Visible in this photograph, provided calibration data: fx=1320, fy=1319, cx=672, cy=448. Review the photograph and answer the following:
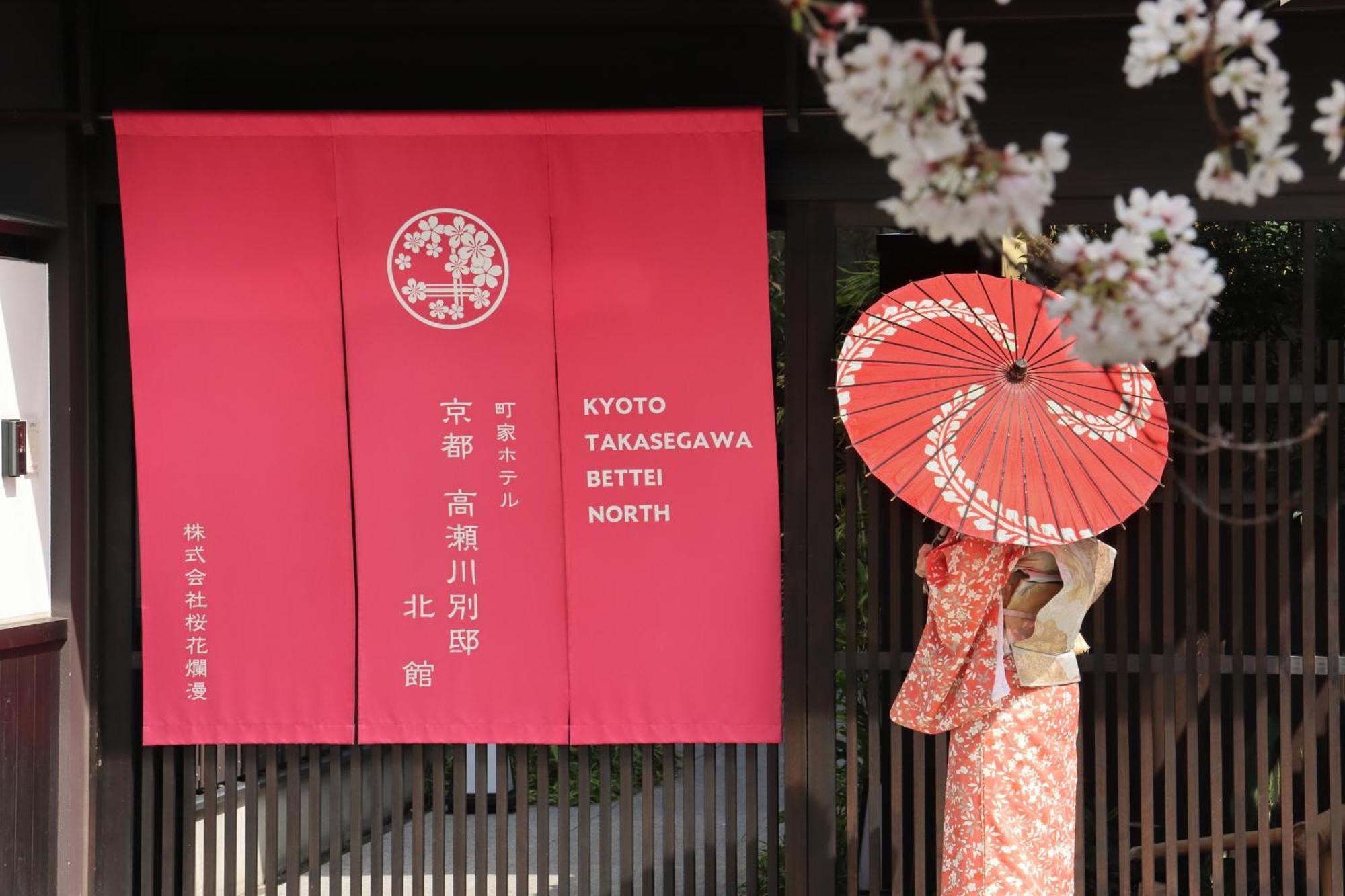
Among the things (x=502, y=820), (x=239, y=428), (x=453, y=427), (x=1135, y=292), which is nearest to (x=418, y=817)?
(x=502, y=820)

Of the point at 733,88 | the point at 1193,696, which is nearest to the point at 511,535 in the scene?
the point at 733,88

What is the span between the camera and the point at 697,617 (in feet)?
17.7

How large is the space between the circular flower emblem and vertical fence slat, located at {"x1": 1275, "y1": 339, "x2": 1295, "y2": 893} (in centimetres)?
319

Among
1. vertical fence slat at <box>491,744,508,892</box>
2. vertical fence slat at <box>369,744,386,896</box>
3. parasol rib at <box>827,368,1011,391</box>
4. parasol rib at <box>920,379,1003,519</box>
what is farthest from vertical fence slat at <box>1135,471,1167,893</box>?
vertical fence slat at <box>369,744,386,896</box>

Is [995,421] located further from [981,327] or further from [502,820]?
[502,820]

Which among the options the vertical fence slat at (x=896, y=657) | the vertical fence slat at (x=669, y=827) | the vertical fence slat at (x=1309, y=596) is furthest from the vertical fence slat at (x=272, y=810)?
the vertical fence slat at (x=1309, y=596)

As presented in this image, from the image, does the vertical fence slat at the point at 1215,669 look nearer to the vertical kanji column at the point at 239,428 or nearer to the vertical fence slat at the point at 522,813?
the vertical fence slat at the point at 522,813

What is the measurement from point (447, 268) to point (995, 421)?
2299 millimetres

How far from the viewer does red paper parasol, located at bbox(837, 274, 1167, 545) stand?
179 inches

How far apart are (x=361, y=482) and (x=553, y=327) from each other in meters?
1.02

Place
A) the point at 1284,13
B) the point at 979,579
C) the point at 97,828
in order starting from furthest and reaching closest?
1. the point at 97,828
2. the point at 1284,13
3. the point at 979,579

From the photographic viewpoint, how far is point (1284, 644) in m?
5.43

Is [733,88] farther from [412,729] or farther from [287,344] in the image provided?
[412,729]

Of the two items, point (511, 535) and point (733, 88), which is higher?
point (733, 88)
